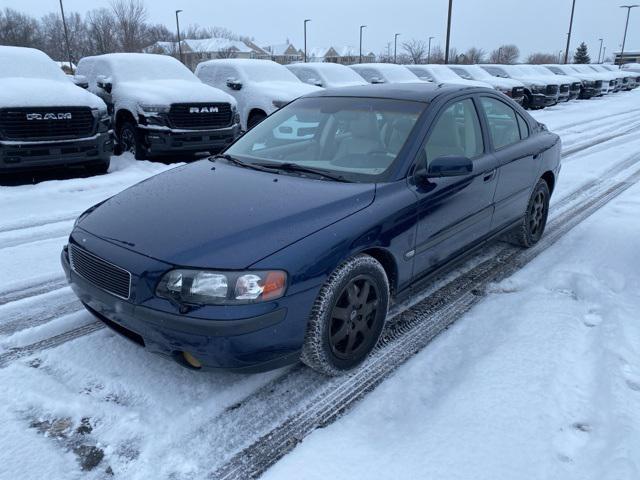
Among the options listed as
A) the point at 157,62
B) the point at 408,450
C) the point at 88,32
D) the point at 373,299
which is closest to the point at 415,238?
the point at 373,299

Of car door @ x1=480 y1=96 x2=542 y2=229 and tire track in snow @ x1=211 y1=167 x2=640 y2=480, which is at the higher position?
car door @ x1=480 y1=96 x2=542 y2=229

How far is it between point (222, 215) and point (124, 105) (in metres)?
7.16

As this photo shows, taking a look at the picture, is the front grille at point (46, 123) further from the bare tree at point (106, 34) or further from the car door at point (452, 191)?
the bare tree at point (106, 34)

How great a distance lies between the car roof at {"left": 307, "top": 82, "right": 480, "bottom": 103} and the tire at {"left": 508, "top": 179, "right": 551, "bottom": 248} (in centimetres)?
139

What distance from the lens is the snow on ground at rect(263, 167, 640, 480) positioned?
7.47ft

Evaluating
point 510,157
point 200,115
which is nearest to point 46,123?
point 200,115

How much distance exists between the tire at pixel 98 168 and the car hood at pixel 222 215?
5125mm

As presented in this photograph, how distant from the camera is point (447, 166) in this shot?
129 inches

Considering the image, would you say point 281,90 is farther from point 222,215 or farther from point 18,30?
point 18,30

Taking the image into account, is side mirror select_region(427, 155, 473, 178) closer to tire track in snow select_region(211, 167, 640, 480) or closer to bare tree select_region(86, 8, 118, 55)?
tire track in snow select_region(211, 167, 640, 480)

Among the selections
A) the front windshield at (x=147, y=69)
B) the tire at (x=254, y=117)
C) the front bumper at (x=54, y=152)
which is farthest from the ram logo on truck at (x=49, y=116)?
the tire at (x=254, y=117)

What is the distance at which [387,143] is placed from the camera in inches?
136

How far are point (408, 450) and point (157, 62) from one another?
980cm

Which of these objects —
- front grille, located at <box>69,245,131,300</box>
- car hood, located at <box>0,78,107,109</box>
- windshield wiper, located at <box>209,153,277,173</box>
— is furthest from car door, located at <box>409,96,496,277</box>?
car hood, located at <box>0,78,107,109</box>
